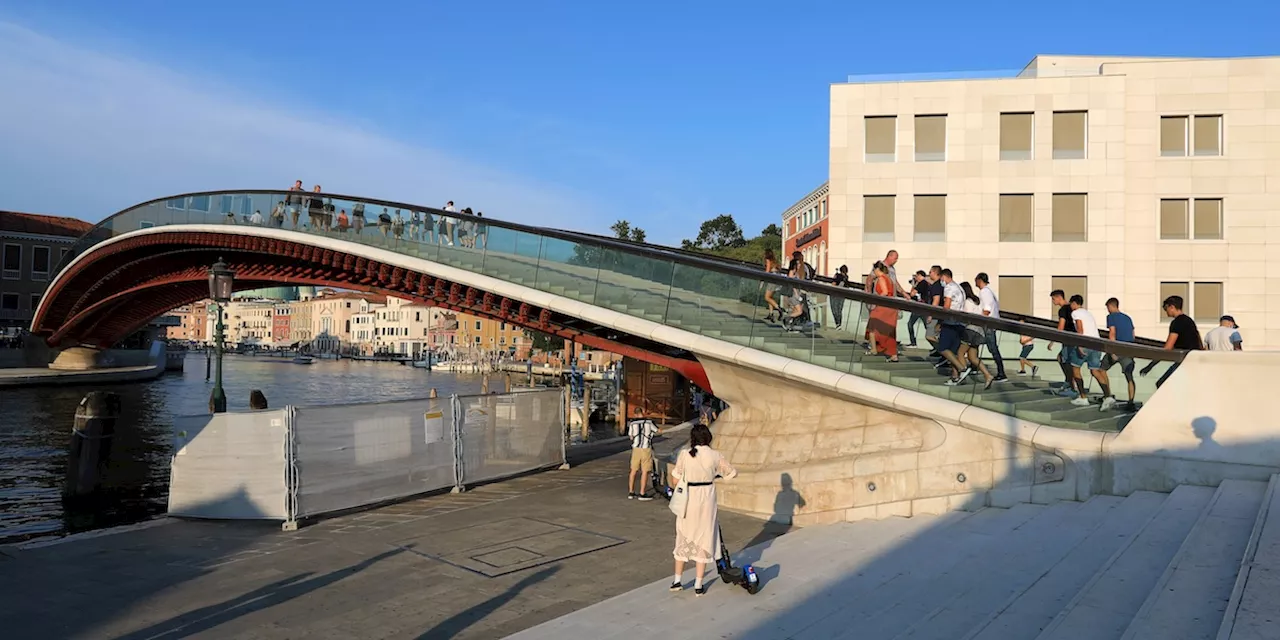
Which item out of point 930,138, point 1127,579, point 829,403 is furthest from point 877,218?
point 1127,579

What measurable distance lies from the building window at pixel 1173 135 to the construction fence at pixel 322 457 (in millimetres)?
23053

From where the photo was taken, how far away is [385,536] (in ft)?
36.2

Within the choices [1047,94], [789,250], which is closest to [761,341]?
[1047,94]

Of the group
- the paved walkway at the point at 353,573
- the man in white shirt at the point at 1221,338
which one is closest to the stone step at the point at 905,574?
the paved walkway at the point at 353,573

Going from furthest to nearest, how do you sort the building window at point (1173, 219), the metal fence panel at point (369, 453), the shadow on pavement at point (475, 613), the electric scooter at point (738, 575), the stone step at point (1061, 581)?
the building window at point (1173, 219) → the metal fence panel at point (369, 453) → the electric scooter at point (738, 575) → the shadow on pavement at point (475, 613) → the stone step at point (1061, 581)

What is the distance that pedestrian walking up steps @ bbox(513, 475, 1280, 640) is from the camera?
550cm

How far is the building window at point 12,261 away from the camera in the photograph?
3177 inches

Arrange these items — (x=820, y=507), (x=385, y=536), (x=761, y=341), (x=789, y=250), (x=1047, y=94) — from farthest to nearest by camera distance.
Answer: (x=789, y=250)
(x=1047, y=94)
(x=761, y=341)
(x=820, y=507)
(x=385, y=536)

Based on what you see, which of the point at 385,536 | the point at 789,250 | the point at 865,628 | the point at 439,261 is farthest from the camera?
the point at 789,250

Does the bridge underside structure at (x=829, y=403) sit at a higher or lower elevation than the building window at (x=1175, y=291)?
lower

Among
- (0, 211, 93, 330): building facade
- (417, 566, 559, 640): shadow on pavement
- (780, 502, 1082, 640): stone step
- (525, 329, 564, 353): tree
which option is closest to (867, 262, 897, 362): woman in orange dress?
(780, 502, 1082, 640): stone step

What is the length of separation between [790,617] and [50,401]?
157ft

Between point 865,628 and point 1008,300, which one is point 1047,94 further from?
point 865,628

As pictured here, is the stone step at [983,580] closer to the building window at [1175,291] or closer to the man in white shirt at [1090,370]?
the man in white shirt at [1090,370]
